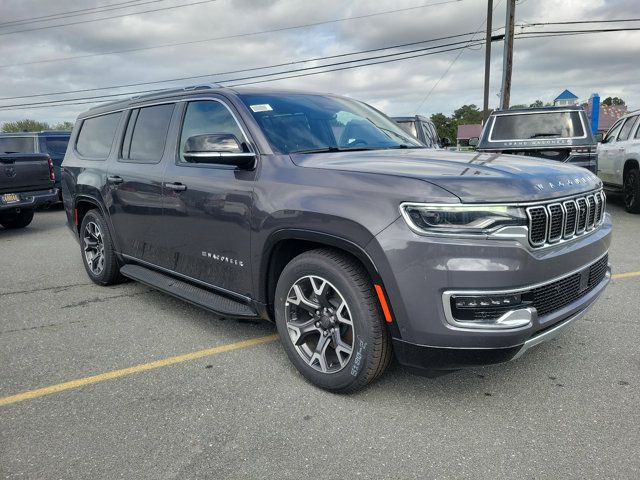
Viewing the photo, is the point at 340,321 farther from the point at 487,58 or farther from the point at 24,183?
the point at 487,58

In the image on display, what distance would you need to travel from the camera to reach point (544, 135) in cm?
930

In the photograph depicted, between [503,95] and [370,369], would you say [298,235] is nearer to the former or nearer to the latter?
[370,369]

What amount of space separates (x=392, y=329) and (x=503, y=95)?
72.4 ft

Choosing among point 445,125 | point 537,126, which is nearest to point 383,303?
point 537,126

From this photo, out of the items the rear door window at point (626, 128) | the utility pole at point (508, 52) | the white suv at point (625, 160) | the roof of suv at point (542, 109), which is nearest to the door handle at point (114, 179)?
the roof of suv at point (542, 109)

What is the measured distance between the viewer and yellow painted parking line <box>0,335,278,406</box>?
330 centimetres

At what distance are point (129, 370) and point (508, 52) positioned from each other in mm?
22468

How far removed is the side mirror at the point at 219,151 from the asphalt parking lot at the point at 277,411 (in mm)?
1390

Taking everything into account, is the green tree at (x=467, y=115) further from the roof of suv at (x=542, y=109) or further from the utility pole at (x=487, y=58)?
the roof of suv at (x=542, y=109)

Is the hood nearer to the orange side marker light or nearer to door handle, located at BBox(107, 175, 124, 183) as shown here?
the orange side marker light

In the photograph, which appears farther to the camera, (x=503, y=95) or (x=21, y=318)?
(x=503, y=95)

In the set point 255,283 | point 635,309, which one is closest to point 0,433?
point 255,283

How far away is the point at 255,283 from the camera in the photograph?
3.52 meters

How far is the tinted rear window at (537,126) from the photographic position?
30.0ft
